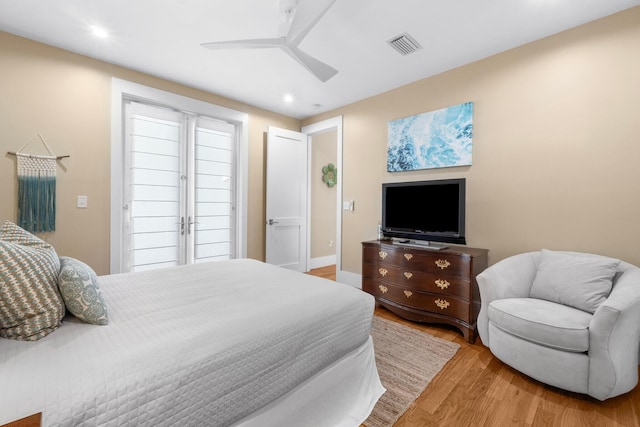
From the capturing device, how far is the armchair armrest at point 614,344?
1.58m

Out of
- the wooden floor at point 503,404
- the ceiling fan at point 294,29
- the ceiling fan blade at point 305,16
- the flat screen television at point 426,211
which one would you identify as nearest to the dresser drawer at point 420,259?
the flat screen television at point 426,211

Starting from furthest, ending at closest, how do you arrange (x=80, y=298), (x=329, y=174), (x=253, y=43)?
(x=329, y=174) < (x=253, y=43) < (x=80, y=298)

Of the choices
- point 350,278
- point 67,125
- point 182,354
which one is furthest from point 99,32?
point 350,278

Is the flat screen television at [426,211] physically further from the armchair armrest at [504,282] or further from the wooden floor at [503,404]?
the wooden floor at [503,404]

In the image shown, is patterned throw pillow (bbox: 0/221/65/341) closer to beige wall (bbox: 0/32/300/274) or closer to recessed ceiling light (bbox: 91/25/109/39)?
beige wall (bbox: 0/32/300/274)

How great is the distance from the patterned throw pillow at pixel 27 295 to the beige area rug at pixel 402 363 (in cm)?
156

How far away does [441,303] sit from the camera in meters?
2.63

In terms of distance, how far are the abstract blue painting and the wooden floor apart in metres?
2.00

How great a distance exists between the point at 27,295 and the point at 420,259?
2.71m

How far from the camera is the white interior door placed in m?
4.26

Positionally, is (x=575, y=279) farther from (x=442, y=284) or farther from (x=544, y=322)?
(x=442, y=284)

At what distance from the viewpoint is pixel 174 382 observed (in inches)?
35.1

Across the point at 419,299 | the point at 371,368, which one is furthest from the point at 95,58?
the point at 419,299

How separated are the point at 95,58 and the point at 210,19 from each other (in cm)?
160
